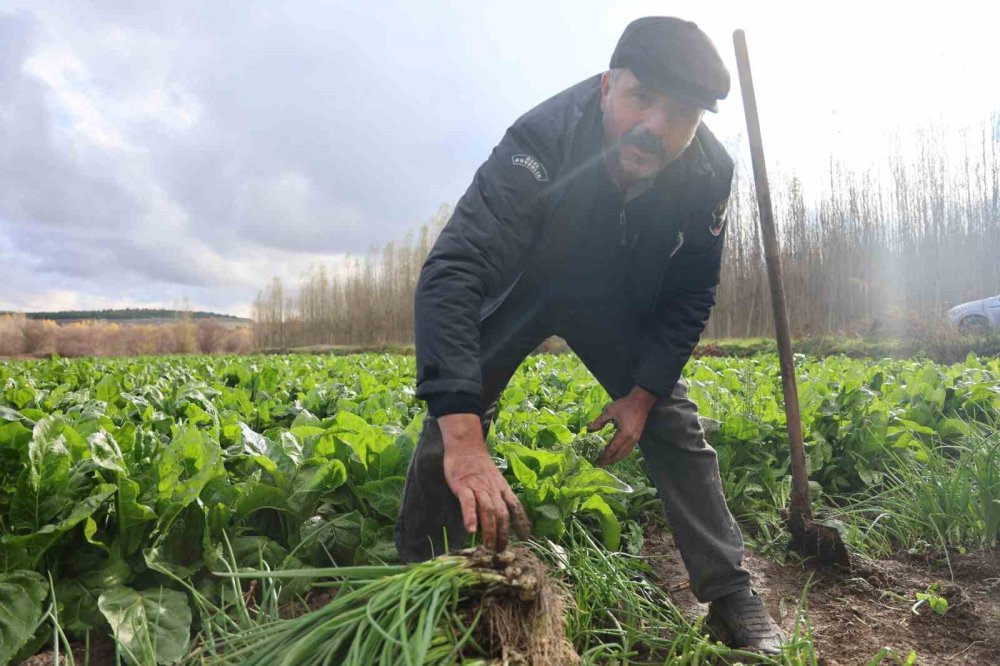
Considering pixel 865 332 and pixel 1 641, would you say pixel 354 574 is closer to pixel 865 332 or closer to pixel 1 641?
pixel 1 641

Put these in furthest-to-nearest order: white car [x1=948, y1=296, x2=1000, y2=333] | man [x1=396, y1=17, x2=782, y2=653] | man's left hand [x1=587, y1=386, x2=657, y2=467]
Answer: white car [x1=948, y1=296, x2=1000, y2=333], man's left hand [x1=587, y1=386, x2=657, y2=467], man [x1=396, y1=17, x2=782, y2=653]

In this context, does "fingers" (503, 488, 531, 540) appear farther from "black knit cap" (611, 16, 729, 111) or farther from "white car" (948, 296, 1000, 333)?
"white car" (948, 296, 1000, 333)

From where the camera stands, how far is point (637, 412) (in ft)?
7.82

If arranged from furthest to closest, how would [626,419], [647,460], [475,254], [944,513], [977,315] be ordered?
[977,315], [944,513], [647,460], [626,419], [475,254]

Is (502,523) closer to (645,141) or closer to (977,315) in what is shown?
(645,141)

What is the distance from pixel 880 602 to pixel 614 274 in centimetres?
174

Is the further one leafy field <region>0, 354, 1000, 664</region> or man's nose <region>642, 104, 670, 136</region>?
leafy field <region>0, 354, 1000, 664</region>

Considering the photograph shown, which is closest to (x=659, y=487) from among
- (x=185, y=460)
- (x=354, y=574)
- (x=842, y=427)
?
(x=354, y=574)

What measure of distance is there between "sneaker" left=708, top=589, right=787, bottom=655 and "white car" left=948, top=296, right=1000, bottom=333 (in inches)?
662

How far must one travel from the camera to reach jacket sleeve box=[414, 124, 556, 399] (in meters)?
1.79

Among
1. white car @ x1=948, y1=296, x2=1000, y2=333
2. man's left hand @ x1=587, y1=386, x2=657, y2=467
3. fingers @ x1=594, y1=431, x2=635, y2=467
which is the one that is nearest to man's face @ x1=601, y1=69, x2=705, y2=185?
man's left hand @ x1=587, y1=386, x2=657, y2=467

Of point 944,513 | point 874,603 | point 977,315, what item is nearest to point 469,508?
point 874,603

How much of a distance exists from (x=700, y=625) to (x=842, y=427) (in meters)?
2.50

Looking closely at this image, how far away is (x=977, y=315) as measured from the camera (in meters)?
17.0
